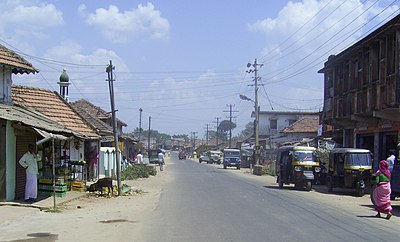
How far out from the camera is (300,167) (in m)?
27.6

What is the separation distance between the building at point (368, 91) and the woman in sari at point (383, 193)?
376 inches

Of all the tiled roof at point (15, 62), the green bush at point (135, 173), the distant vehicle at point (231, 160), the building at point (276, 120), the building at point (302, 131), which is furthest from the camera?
the building at point (276, 120)

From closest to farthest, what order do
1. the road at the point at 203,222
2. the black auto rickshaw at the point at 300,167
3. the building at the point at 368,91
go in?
the road at the point at 203,222
the building at the point at 368,91
the black auto rickshaw at the point at 300,167

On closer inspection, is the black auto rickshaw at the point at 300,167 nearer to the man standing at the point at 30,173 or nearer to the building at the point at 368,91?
the building at the point at 368,91

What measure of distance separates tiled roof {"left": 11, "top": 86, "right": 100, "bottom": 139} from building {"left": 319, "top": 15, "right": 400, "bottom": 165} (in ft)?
50.1

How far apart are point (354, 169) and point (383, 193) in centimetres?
916

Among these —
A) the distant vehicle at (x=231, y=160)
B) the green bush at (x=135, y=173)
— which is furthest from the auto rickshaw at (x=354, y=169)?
the distant vehicle at (x=231, y=160)

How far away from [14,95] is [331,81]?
912 inches

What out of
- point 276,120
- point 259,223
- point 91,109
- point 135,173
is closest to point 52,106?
point 135,173

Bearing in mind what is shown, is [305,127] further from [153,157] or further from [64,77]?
[64,77]

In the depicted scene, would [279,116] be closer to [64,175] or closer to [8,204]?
[64,175]

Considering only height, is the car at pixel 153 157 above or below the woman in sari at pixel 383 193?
below

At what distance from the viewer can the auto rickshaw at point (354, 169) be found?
80.7 ft

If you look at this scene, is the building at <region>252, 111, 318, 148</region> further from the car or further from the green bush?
the green bush
